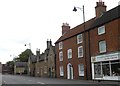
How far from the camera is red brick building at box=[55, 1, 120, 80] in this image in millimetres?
34378

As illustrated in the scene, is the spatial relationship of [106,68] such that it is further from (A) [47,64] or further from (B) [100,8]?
(A) [47,64]

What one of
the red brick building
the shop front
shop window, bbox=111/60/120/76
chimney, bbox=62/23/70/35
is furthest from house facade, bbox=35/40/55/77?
shop window, bbox=111/60/120/76

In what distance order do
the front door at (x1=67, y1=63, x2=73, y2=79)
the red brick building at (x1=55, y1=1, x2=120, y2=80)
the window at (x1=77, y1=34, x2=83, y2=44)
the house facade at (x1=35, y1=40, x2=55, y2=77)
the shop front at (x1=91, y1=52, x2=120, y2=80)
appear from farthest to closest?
the house facade at (x1=35, y1=40, x2=55, y2=77) < the front door at (x1=67, y1=63, x2=73, y2=79) < the window at (x1=77, y1=34, x2=83, y2=44) < the red brick building at (x1=55, y1=1, x2=120, y2=80) < the shop front at (x1=91, y1=52, x2=120, y2=80)

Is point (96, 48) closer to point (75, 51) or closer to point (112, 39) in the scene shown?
point (112, 39)

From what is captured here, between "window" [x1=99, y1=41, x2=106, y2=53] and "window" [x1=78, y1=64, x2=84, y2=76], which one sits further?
"window" [x1=78, y1=64, x2=84, y2=76]

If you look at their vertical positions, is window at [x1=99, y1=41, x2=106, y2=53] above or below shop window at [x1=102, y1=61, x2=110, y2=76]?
above

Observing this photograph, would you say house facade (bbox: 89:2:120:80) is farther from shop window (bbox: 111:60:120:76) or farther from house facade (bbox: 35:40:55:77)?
house facade (bbox: 35:40:55:77)

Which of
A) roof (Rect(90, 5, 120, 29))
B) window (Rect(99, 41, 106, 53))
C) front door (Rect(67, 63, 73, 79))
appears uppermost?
roof (Rect(90, 5, 120, 29))

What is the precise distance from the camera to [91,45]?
39.8 metres

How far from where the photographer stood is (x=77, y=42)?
44.5m

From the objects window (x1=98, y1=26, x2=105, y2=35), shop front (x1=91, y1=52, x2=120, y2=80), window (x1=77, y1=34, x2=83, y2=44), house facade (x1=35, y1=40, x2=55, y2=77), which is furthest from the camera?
house facade (x1=35, y1=40, x2=55, y2=77)

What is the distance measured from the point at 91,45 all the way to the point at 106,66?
523cm

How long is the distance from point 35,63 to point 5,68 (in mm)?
81793

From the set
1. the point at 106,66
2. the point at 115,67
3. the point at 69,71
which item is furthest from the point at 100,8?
the point at 69,71
